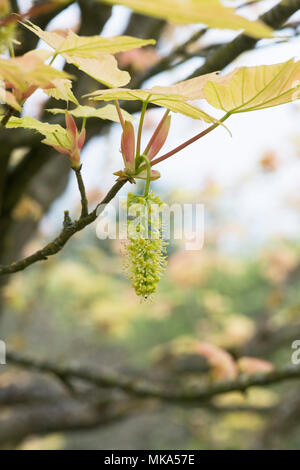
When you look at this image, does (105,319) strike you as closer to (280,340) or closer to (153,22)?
(280,340)

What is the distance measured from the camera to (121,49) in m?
0.38

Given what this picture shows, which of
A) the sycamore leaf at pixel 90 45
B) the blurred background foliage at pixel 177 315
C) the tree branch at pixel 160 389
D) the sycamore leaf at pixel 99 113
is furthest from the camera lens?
the blurred background foliage at pixel 177 315

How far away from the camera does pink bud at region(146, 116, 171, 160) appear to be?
438 millimetres

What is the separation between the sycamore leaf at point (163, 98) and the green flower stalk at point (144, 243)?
0.09 metres

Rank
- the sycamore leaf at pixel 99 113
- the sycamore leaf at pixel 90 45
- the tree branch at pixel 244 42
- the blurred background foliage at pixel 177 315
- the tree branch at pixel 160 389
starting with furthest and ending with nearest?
the blurred background foliage at pixel 177 315 → the tree branch at pixel 160 389 → the tree branch at pixel 244 42 → the sycamore leaf at pixel 99 113 → the sycamore leaf at pixel 90 45

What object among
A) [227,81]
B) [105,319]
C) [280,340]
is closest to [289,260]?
[280,340]

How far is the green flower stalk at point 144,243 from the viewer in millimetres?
441

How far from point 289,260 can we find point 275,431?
5.16ft

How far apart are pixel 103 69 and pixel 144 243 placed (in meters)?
0.18

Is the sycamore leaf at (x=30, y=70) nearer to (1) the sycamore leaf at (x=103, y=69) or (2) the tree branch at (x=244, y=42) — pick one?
(1) the sycamore leaf at (x=103, y=69)

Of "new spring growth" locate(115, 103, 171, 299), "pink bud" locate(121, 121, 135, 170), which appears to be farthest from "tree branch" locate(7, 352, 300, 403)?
"pink bud" locate(121, 121, 135, 170)

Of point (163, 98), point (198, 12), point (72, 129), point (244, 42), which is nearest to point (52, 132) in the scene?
point (72, 129)

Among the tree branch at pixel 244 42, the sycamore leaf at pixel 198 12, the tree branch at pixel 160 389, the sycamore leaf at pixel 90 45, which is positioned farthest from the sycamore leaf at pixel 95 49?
the tree branch at pixel 160 389

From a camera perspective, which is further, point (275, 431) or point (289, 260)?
point (289, 260)
